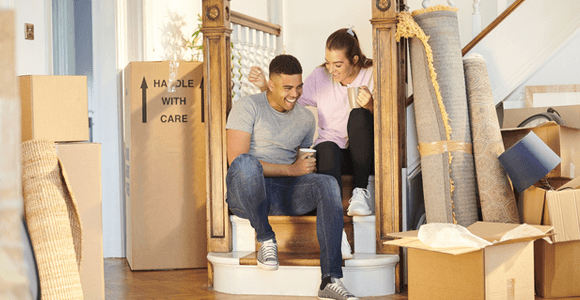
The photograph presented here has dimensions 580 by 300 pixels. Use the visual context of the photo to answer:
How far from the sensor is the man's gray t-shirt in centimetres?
255

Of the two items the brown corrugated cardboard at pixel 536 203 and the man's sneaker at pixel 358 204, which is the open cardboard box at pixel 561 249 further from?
the man's sneaker at pixel 358 204

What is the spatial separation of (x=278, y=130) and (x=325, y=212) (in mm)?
511

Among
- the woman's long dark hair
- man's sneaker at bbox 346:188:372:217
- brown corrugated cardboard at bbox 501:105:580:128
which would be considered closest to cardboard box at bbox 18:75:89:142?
man's sneaker at bbox 346:188:372:217

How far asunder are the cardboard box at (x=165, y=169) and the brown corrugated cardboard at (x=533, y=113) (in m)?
1.72

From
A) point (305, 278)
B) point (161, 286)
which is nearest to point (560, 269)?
point (305, 278)

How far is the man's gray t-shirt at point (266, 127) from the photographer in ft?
8.37

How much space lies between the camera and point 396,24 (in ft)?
8.41

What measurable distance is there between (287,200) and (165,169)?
836 mm

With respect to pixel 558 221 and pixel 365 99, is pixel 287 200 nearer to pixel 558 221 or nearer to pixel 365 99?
pixel 365 99

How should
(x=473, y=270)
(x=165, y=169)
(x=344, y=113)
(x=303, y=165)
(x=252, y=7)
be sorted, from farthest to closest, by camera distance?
(x=252, y=7) → (x=165, y=169) → (x=344, y=113) → (x=303, y=165) → (x=473, y=270)

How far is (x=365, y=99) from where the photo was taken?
8.59 ft

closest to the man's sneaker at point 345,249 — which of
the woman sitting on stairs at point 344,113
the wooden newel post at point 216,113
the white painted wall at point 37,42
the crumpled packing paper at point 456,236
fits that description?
the woman sitting on stairs at point 344,113

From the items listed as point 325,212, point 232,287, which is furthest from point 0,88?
point 232,287

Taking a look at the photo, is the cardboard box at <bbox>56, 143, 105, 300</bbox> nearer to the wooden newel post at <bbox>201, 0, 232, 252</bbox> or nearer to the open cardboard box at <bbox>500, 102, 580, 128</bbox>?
the wooden newel post at <bbox>201, 0, 232, 252</bbox>
